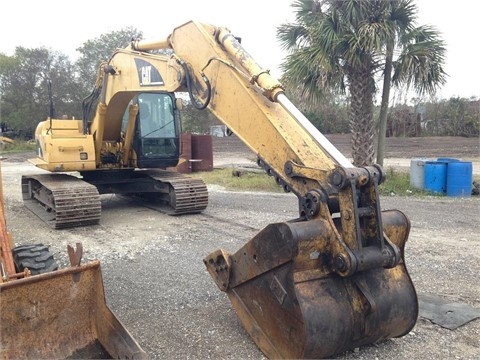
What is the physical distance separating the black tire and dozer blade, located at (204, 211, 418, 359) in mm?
1844

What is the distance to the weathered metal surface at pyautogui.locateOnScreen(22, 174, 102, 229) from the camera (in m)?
7.44

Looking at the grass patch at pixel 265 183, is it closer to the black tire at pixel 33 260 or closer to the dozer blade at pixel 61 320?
the black tire at pixel 33 260

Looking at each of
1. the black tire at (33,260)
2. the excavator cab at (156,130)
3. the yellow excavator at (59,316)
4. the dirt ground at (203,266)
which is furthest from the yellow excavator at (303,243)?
the excavator cab at (156,130)

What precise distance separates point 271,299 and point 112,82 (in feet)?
18.8

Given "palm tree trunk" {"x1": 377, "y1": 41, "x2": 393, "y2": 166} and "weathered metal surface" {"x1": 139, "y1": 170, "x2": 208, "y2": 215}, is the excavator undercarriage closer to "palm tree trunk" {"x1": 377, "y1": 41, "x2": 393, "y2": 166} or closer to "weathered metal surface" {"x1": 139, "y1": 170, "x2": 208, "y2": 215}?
"weathered metal surface" {"x1": 139, "y1": 170, "x2": 208, "y2": 215}

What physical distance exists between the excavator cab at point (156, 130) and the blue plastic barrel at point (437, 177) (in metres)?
6.13

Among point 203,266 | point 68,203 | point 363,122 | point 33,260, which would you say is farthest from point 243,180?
point 33,260

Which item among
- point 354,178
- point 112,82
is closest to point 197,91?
point 354,178

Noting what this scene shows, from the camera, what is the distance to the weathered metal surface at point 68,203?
24.4 ft

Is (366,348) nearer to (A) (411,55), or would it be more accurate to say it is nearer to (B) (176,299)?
(B) (176,299)

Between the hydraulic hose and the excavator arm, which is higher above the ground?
the hydraulic hose

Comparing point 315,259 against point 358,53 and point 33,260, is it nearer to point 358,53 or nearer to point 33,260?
point 33,260

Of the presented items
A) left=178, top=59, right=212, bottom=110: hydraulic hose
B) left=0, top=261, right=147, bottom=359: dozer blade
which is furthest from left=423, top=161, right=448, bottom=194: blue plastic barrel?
left=0, top=261, right=147, bottom=359: dozer blade

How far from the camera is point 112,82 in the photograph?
25.9 ft
